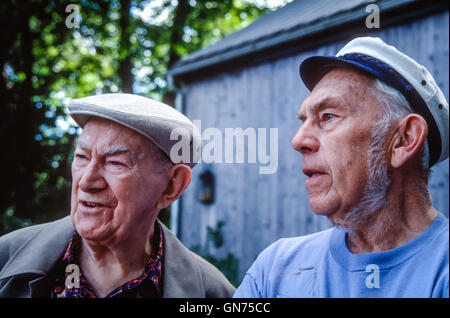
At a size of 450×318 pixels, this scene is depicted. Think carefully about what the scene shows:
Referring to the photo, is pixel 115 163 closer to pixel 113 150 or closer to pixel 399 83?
pixel 113 150

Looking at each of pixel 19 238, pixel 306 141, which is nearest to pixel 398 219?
pixel 306 141

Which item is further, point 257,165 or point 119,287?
point 257,165

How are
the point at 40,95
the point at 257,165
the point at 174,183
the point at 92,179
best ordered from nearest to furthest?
the point at 92,179, the point at 174,183, the point at 40,95, the point at 257,165

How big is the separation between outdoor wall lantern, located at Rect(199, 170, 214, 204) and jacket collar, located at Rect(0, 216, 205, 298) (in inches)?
123

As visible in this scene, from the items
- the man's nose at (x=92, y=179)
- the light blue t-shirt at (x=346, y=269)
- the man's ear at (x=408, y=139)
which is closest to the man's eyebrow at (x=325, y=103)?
the man's ear at (x=408, y=139)

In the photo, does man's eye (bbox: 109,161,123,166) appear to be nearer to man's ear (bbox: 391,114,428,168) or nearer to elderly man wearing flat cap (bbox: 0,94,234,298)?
elderly man wearing flat cap (bbox: 0,94,234,298)

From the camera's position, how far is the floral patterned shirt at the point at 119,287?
1.65 meters

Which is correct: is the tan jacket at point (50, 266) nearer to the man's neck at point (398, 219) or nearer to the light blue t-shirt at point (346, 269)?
the light blue t-shirt at point (346, 269)

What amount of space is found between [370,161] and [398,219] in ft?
0.79

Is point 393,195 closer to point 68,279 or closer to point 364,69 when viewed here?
point 364,69

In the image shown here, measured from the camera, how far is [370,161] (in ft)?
4.66

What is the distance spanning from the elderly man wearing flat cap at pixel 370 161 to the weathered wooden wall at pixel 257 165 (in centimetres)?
196

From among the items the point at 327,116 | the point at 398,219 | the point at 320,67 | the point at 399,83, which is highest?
the point at 320,67

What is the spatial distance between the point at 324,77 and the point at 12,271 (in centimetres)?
147
